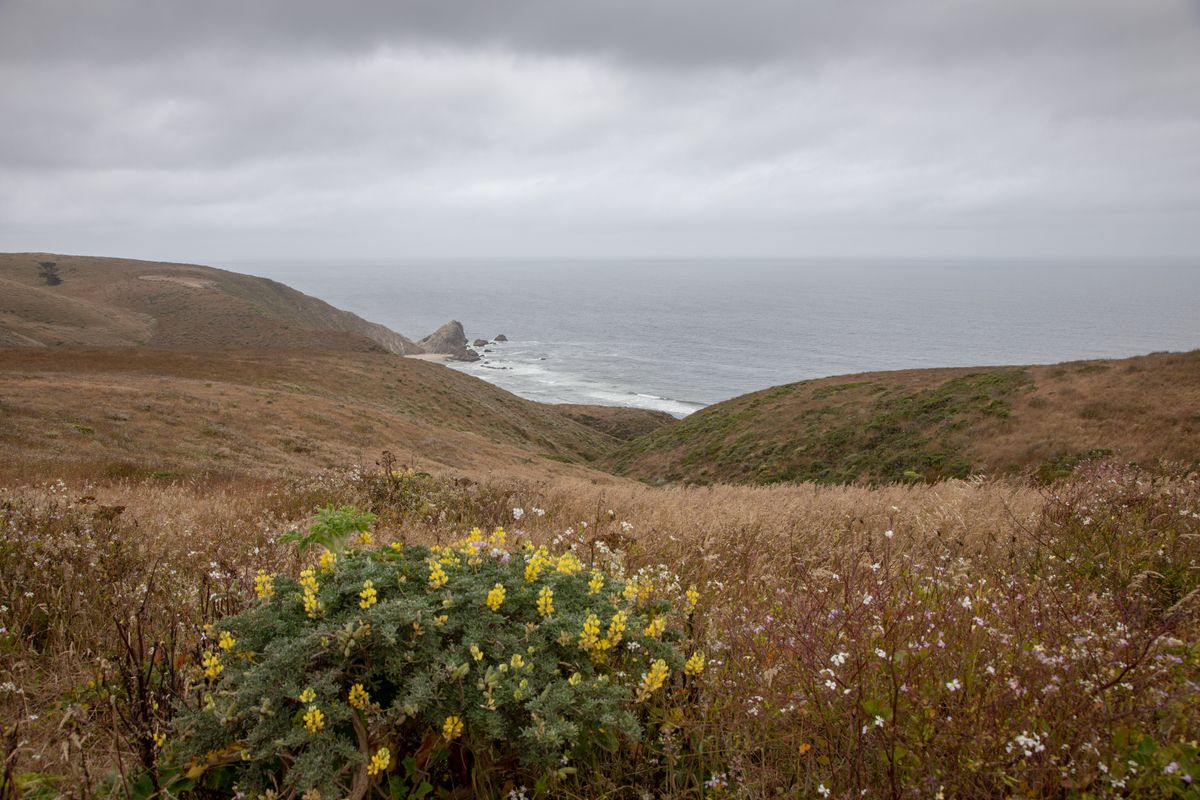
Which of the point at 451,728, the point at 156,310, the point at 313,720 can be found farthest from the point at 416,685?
the point at 156,310

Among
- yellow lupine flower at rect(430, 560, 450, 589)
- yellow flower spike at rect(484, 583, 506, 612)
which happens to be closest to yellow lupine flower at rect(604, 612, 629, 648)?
yellow flower spike at rect(484, 583, 506, 612)

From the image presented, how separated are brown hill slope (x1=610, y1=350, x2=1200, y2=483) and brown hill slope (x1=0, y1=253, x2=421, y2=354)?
4695cm

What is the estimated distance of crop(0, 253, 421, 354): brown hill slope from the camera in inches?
2840

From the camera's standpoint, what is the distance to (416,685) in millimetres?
A: 2459

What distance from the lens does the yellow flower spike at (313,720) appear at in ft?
7.70

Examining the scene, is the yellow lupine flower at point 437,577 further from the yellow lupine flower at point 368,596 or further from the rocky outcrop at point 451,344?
the rocky outcrop at point 451,344

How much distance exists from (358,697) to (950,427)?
35.9 m

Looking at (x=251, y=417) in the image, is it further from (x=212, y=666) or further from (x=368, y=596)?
(x=368, y=596)

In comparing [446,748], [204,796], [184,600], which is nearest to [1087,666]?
[446,748]

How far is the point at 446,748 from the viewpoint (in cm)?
257

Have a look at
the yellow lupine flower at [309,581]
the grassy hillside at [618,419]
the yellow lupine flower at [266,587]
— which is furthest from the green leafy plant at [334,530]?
the grassy hillside at [618,419]

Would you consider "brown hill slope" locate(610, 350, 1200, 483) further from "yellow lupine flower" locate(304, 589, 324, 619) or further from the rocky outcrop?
the rocky outcrop

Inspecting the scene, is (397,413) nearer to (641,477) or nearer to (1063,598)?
(641,477)

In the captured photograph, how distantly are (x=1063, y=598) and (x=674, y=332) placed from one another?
163849mm
